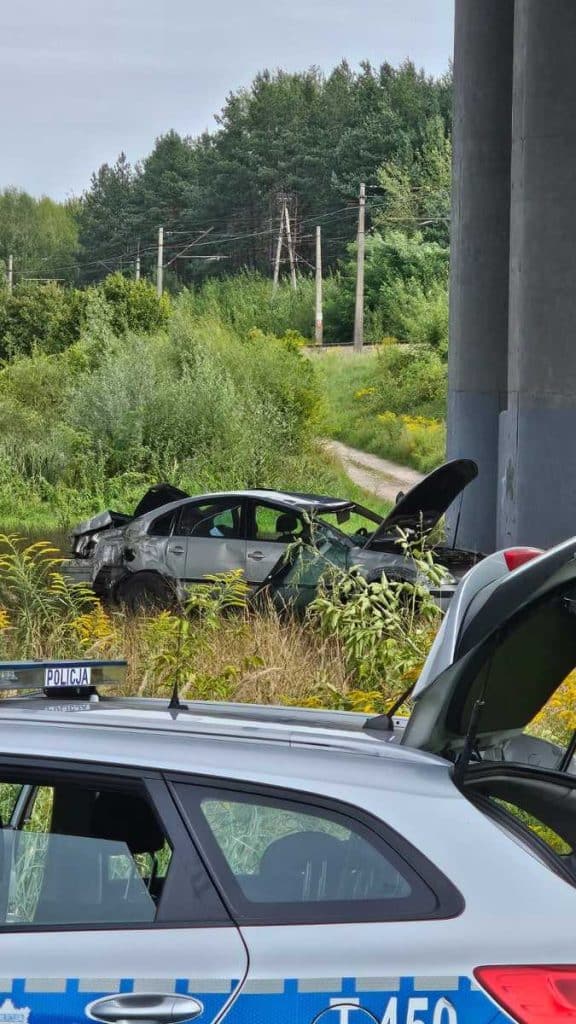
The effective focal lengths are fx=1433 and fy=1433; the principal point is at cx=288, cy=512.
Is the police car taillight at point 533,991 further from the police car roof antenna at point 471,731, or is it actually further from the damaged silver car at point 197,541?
the damaged silver car at point 197,541

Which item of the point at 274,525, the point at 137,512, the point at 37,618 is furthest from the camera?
the point at 137,512

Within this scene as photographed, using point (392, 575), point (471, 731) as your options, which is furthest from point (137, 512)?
point (471, 731)

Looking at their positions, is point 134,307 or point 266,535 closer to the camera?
point 266,535

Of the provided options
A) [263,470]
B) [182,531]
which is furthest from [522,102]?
[263,470]

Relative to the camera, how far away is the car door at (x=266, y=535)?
13906 millimetres

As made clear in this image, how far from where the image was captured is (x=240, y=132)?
8262 centimetres

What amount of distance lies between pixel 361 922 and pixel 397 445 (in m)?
36.5

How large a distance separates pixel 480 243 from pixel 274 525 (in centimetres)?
496

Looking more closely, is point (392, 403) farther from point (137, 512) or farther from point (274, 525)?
point (274, 525)

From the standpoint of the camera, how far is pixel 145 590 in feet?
46.6

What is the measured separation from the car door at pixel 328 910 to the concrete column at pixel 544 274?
10.7m

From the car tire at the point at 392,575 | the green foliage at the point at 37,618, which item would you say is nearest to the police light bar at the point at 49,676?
the green foliage at the point at 37,618

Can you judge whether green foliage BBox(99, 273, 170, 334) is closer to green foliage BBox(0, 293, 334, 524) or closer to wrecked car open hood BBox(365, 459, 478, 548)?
green foliage BBox(0, 293, 334, 524)

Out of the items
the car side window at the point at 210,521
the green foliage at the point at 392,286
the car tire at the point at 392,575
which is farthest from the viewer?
the green foliage at the point at 392,286
